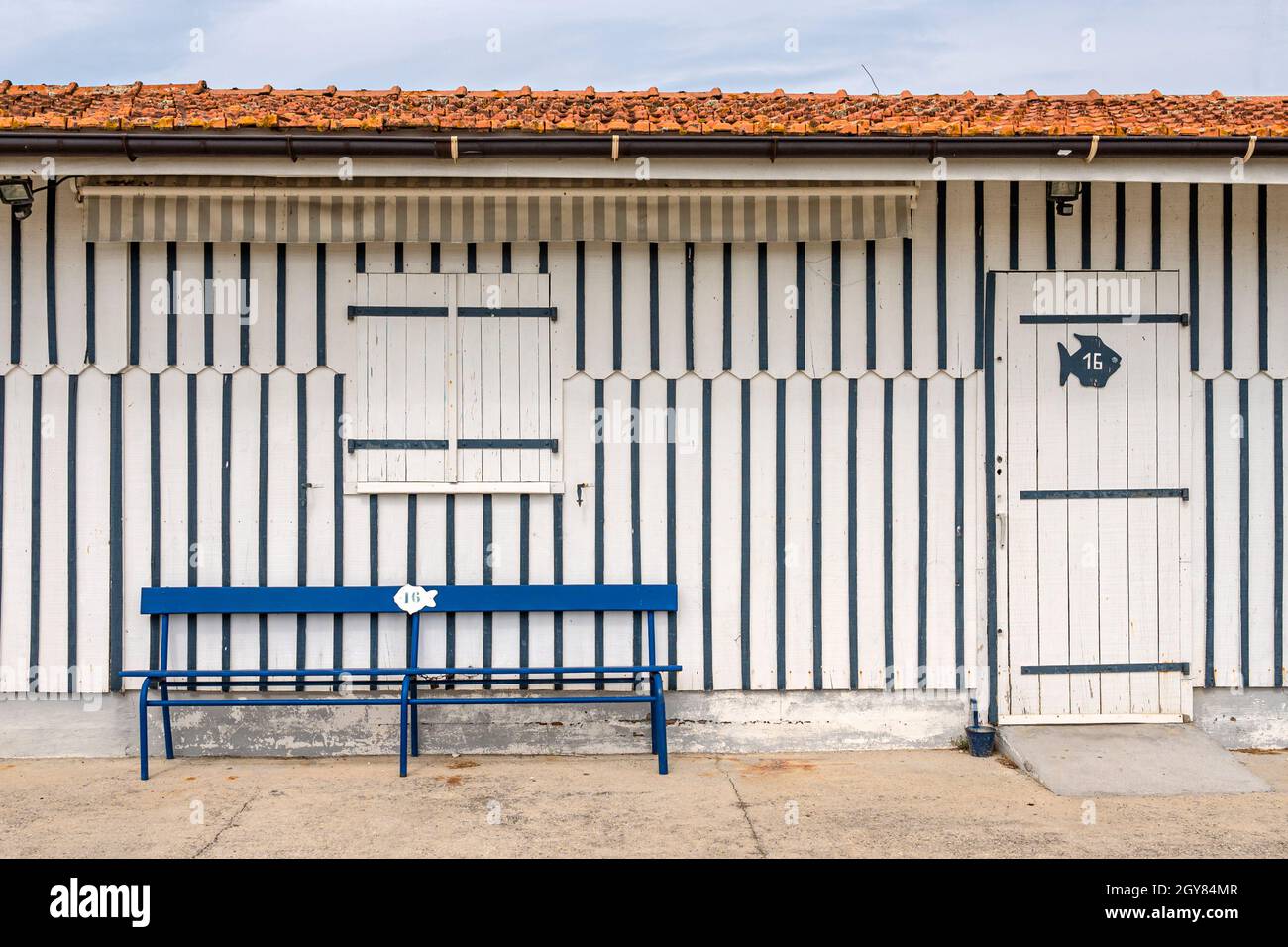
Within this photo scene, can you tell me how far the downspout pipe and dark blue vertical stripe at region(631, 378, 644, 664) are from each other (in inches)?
55.0

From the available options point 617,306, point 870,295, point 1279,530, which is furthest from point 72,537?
point 1279,530

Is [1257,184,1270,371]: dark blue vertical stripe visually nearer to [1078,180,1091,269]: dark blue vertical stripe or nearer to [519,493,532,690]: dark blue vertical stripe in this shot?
[1078,180,1091,269]: dark blue vertical stripe

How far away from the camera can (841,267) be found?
6.80 m

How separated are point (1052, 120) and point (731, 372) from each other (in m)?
2.23

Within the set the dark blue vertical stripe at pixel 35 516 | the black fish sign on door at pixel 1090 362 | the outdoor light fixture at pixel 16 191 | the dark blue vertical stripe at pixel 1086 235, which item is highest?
the outdoor light fixture at pixel 16 191

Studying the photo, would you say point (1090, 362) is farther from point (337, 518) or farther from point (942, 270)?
point (337, 518)

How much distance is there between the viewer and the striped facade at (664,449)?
22.0 ft

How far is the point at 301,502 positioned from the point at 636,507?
1924 mm

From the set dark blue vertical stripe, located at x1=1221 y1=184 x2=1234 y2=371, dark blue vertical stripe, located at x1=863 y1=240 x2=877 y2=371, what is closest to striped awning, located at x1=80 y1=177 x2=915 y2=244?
dark blue vertical stripe, located at x1=863 y1=240 x2=877 y2=371

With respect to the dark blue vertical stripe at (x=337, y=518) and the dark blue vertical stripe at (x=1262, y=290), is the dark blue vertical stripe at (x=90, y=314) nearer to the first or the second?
the dark blue vertical stripe at (x=337, y=518)

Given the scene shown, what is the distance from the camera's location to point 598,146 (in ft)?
19.9

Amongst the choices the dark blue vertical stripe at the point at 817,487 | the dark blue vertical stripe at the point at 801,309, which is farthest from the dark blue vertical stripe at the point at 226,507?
the dark blue vertical stripe at the point at 817,487

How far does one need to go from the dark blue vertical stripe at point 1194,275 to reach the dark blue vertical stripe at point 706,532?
286cm

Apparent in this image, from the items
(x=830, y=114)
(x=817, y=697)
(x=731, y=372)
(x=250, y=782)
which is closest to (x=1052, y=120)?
(x=830, y=114)
